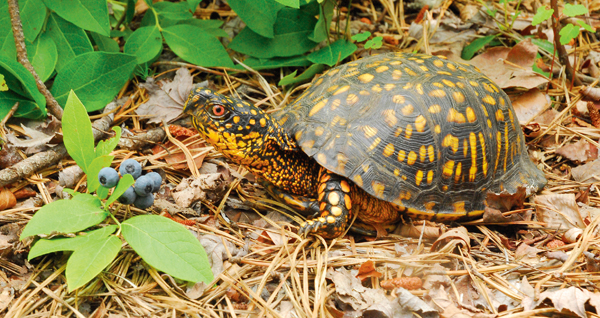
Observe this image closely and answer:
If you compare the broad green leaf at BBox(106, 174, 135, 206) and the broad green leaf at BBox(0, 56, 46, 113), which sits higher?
the broad green leaf at BBox(0, 56, 46, 113)

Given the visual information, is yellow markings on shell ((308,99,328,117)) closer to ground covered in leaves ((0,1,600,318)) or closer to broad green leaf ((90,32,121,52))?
ground covered in leaves ((0,1,600,318))

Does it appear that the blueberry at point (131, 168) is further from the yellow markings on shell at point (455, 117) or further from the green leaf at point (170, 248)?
the yellow markings on shell at point (455, 117)

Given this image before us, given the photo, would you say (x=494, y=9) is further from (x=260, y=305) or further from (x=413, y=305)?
(x=260, y=305)

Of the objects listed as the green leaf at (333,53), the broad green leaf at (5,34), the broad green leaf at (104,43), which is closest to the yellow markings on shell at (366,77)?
the green leaf at (333,53)

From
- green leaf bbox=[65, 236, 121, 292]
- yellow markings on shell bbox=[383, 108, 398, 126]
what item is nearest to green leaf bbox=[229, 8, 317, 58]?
yellow markings on shell bbox=[383, 108, 398, 126]

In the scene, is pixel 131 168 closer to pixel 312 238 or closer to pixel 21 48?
pixel 312 238

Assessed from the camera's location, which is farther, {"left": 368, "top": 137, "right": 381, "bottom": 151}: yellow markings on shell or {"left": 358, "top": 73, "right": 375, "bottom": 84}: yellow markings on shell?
{"left": 358, "top": 73, "right": 375, "bottom": 84}: yellow markings on shell

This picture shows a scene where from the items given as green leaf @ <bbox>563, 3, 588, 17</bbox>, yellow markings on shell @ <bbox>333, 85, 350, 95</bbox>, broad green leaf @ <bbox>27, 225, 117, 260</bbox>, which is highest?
green leaf @ <bbox>563, 3, 588, 17</bbox>
